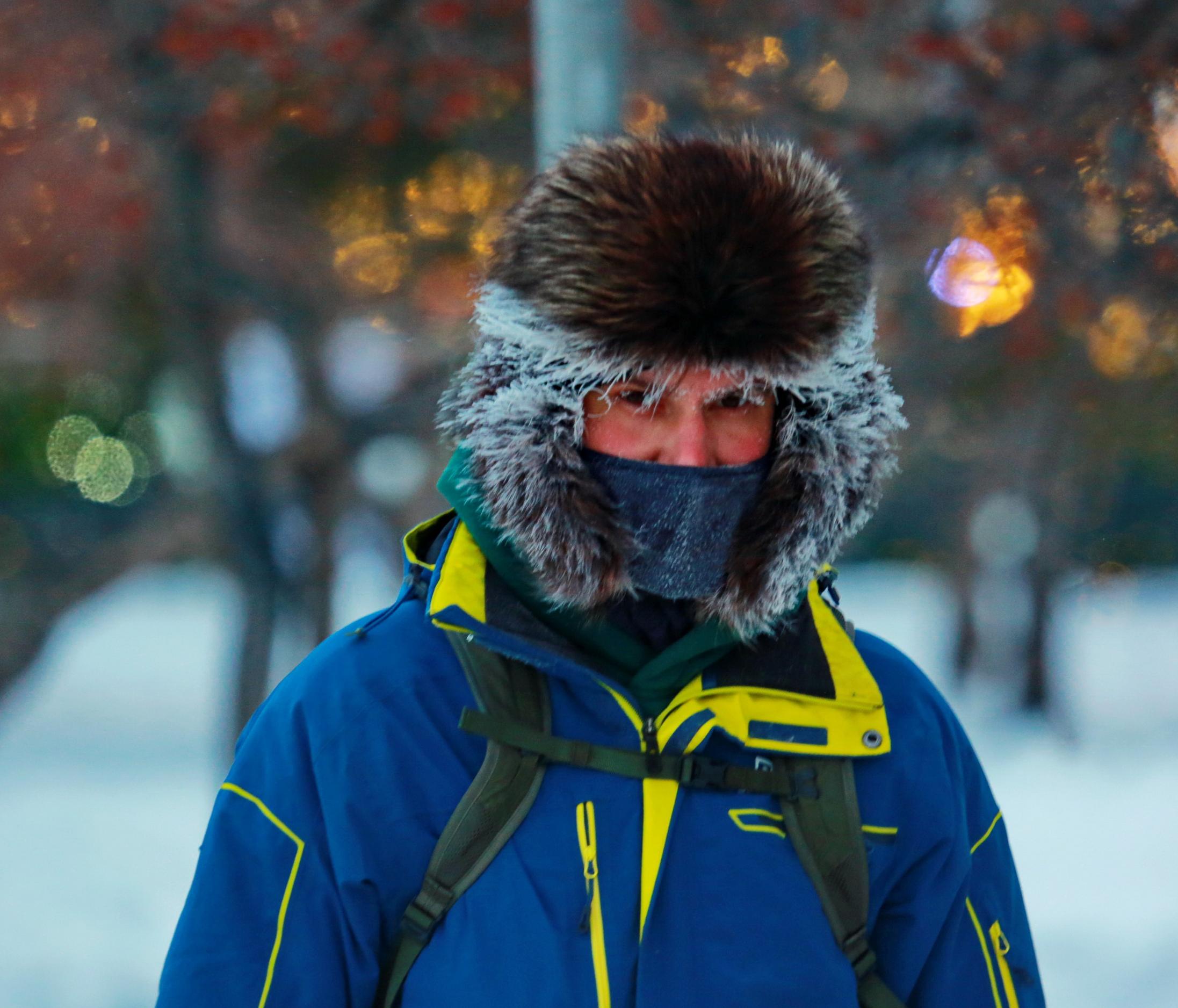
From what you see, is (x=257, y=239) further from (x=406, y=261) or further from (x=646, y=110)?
(x=646, y=110)

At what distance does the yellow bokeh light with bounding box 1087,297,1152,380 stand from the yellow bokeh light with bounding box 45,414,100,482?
29.0 feet

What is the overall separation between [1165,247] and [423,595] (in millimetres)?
3057

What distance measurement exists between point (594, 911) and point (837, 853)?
1.05 ft

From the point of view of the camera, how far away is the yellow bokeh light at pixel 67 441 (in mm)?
11273

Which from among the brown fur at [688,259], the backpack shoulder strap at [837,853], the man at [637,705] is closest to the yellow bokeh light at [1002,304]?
the man at [637,705]

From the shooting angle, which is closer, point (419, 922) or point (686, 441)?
point (419, 922)

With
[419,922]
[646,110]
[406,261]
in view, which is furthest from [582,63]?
[406,261]

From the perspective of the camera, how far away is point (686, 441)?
1.59 metres

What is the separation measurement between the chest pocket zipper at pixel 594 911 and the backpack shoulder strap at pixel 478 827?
78mm

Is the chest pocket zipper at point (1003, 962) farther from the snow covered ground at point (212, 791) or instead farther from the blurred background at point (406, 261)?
the snow covered ground at point (212, 791)

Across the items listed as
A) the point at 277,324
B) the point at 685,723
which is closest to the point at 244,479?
the point at 277,324

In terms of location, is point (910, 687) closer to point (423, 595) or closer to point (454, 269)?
point (423, 595)

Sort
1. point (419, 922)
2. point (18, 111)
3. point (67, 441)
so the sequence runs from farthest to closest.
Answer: point (67, 441) → point (18, 111) → point (419, 922)

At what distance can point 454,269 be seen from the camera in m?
4.78
